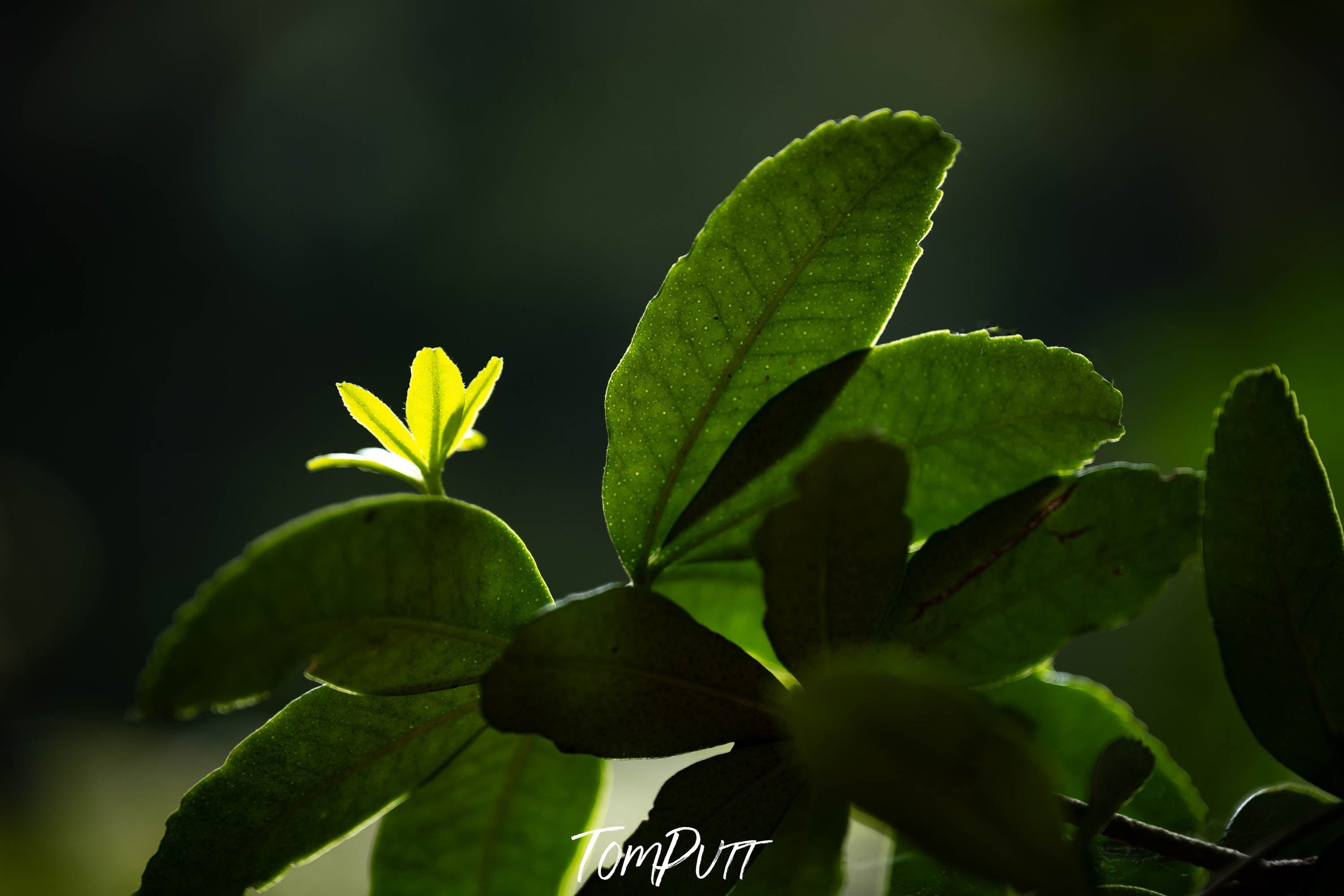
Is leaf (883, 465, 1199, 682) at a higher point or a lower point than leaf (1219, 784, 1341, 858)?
higher

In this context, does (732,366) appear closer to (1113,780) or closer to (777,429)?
(777,429)

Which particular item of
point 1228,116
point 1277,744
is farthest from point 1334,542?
point 1228,116

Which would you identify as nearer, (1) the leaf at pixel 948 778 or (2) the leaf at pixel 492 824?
(1) the leaf at pixel 948 778

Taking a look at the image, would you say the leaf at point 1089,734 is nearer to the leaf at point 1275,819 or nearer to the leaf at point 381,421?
the leaf at point 1275,819

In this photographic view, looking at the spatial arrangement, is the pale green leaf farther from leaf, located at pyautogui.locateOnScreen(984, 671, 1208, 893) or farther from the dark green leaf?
leaf, located at pyautogui.locateOnScreen(984, 671, 1208, 893)

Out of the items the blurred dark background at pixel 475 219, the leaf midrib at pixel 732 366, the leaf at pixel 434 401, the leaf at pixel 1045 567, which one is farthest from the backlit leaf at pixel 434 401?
the blurred dark background at pixel 475 219

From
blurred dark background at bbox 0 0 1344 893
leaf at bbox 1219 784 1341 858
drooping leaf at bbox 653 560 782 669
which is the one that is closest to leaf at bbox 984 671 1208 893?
leaf at bbox 1219 784 1341 858
